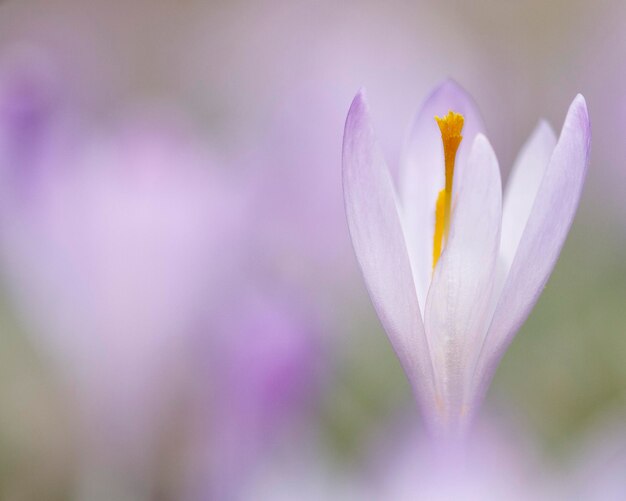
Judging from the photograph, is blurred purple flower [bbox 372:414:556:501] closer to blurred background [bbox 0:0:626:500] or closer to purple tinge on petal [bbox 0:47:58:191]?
blurred background [bbox 0:0:626:500]

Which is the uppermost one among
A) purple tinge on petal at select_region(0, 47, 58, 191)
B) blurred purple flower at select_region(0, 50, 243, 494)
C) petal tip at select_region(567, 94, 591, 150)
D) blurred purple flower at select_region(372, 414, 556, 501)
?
petal tip at select_region(567, 94, 591, 150)

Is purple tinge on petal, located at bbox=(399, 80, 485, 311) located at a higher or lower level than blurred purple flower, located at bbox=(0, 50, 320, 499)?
higher

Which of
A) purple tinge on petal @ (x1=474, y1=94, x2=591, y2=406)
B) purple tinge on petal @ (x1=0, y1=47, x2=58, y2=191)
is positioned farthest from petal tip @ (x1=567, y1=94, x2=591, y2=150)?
purple tinge on petal @ (x1=0, y1=47, x2=58, y2=191)

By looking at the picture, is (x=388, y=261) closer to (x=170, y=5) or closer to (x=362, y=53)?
(x=362, y=53)

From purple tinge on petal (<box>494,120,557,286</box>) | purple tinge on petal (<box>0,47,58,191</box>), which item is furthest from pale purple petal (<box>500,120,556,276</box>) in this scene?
purple tinge on petal (<box>0,47,58,191</box>)

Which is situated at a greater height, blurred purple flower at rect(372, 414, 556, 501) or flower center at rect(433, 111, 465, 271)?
flower center at rect(433, 111, 465, 271)

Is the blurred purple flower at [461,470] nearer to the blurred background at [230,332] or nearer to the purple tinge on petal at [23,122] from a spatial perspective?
the blurred background at [230,332]

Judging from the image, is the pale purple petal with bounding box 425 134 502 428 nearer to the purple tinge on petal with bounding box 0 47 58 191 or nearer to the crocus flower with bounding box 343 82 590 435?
the crocus flower with bounding box 343 82 590 435
